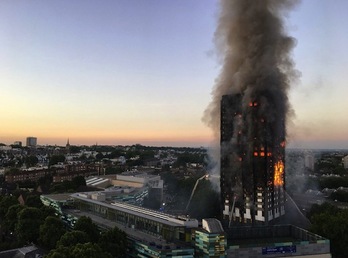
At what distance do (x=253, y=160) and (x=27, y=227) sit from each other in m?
29.5

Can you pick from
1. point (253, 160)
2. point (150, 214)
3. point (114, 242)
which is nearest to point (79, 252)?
point (114, 242)

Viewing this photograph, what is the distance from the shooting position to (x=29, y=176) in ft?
350

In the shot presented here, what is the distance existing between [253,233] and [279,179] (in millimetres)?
16785

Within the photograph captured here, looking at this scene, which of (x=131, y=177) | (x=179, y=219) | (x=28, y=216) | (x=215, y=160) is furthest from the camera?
(x=131, y=177)

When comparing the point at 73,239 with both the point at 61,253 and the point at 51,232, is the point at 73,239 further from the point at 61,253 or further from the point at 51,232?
the point at 51,232

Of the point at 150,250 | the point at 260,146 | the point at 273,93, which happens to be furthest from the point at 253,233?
the point at 273,93

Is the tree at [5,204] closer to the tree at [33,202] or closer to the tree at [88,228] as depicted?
the tree at [33,202]

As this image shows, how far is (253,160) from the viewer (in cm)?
5344

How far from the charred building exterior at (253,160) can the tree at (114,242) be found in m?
23.2

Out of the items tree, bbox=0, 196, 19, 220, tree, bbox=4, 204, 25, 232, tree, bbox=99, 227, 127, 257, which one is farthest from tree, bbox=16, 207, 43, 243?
tree, bbox=99, 227, 127, 257

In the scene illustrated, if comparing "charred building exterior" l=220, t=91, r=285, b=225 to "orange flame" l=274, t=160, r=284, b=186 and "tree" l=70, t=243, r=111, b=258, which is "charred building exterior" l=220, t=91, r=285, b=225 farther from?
"tree" l=70, t=243, r=111, b=258

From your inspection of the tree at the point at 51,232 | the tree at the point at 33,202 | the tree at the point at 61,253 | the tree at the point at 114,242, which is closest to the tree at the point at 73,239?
the tree at the point at 114,242

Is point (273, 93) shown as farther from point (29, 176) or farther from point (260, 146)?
point (29, 176)

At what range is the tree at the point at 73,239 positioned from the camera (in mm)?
33812
